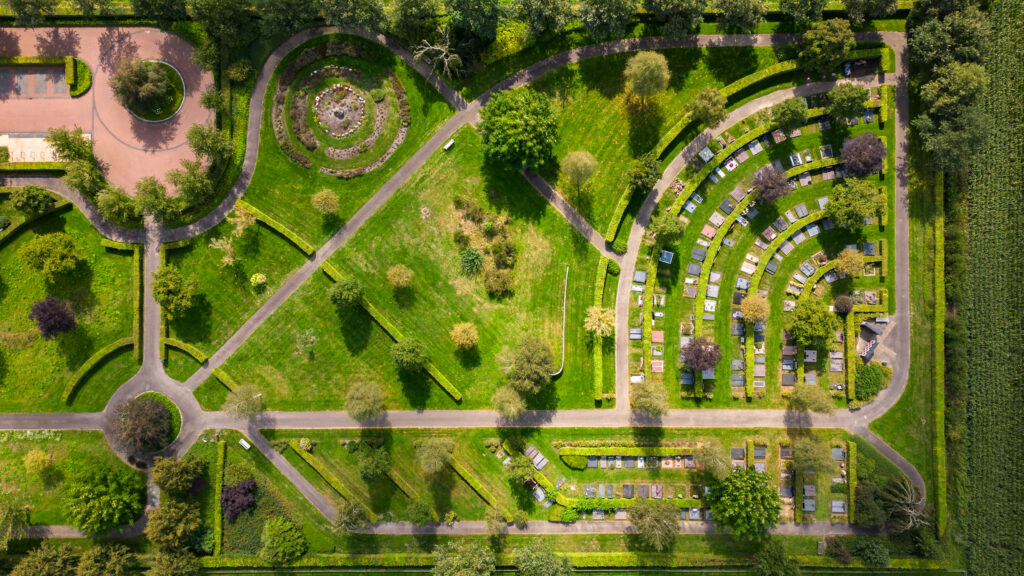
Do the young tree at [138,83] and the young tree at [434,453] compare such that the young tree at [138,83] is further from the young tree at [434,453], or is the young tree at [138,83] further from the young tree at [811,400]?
the young tree at [811,400]

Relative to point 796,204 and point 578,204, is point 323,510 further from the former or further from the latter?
point 796,204

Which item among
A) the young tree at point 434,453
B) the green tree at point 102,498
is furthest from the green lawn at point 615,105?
the green tree at point 102,498

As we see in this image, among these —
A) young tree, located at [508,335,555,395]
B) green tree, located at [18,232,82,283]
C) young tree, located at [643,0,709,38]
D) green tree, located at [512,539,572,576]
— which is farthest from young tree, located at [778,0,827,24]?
green tree, located at [18,232,82,283]

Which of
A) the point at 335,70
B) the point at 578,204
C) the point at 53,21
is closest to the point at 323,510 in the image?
the point at 578,204

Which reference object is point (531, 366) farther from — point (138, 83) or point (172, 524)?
point (138, 83)

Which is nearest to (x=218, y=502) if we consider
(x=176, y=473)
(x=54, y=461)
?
(x=176, y=473)

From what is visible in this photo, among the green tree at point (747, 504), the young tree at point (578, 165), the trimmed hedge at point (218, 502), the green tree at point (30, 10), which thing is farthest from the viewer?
the trimmed hedge at point (218, 502)
